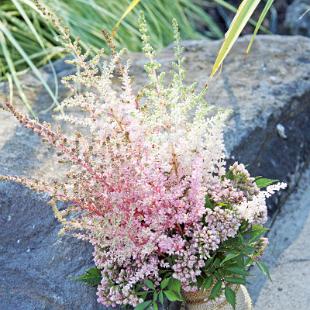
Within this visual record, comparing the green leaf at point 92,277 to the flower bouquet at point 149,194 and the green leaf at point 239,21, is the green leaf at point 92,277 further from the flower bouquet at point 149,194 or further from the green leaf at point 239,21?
the green leaf at point 239,21

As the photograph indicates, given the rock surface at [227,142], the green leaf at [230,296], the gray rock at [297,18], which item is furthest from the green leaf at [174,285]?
the gray rock at [297,18]

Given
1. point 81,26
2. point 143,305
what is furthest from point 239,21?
point 81,26

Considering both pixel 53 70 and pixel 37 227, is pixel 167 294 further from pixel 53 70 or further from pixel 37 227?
pixel 53 70

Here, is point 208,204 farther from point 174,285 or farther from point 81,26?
point 81,26

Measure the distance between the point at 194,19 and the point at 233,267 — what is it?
2.41m

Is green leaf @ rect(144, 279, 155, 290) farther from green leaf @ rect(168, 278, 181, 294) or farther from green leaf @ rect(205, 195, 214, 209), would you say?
green leaf @ rect(205, 195, 214, 209)

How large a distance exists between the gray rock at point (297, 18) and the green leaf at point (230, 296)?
2.28 m

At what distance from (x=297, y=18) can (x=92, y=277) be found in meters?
2.33

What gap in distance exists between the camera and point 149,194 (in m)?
1.52

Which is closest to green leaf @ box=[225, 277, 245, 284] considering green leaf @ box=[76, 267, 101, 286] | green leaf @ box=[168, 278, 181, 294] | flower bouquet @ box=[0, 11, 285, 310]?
flower bouquet @ box=[0, 11, 285, 310]

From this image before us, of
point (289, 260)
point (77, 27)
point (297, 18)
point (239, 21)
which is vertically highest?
point (239, 21)

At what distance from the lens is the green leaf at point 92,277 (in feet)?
5.46

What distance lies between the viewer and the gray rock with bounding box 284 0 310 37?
3627 mm

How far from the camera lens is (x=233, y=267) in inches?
62.5
